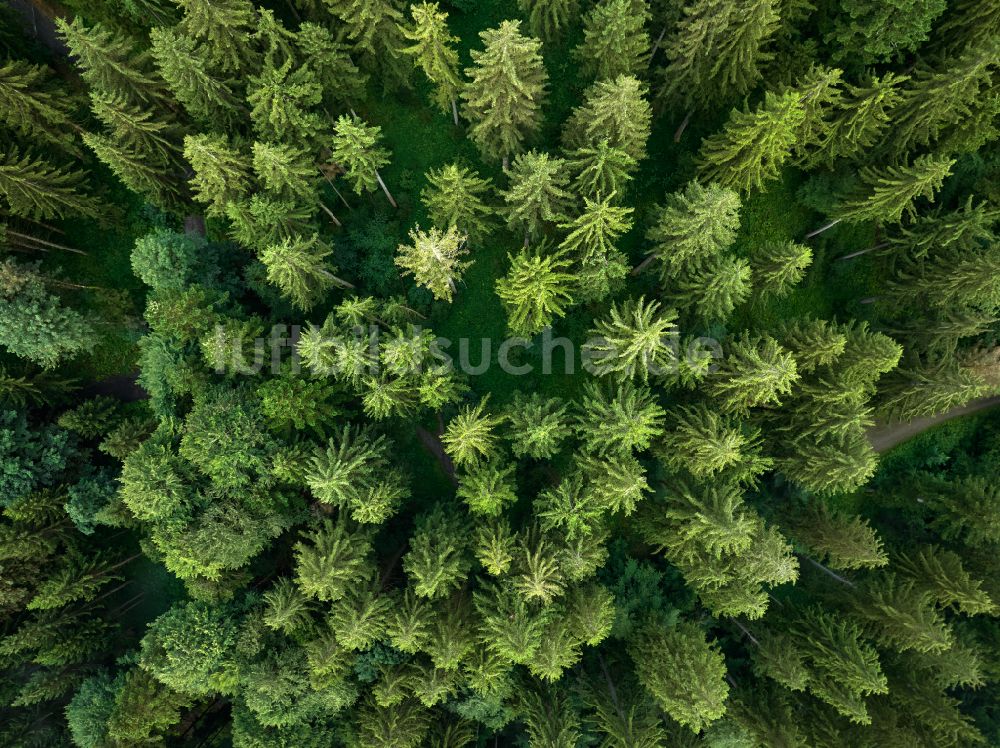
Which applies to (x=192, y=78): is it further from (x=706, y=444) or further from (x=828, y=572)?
(x=828, y=572)

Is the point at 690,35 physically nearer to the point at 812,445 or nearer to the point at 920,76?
the point at 920,76

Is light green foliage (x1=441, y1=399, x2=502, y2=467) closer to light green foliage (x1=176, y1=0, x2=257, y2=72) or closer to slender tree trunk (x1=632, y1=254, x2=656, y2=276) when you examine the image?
slender tree trunk (x1=632, y1=254, x2=656, y2=276)

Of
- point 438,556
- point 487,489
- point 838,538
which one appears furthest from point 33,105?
point 838,538

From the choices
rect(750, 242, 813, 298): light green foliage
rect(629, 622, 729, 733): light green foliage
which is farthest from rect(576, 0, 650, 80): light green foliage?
rect(629, 622, 729, 733): light green foliage

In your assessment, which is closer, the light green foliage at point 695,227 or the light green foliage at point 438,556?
the light green foliage at point 695,227

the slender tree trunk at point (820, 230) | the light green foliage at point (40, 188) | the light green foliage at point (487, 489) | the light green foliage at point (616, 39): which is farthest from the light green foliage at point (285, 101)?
the slender tree trunk at point (820, 230)

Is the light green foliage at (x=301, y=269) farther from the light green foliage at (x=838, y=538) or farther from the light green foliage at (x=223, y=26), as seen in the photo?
the light green foliage at (x=838, y=538)

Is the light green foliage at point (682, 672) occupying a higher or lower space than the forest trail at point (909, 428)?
lower
